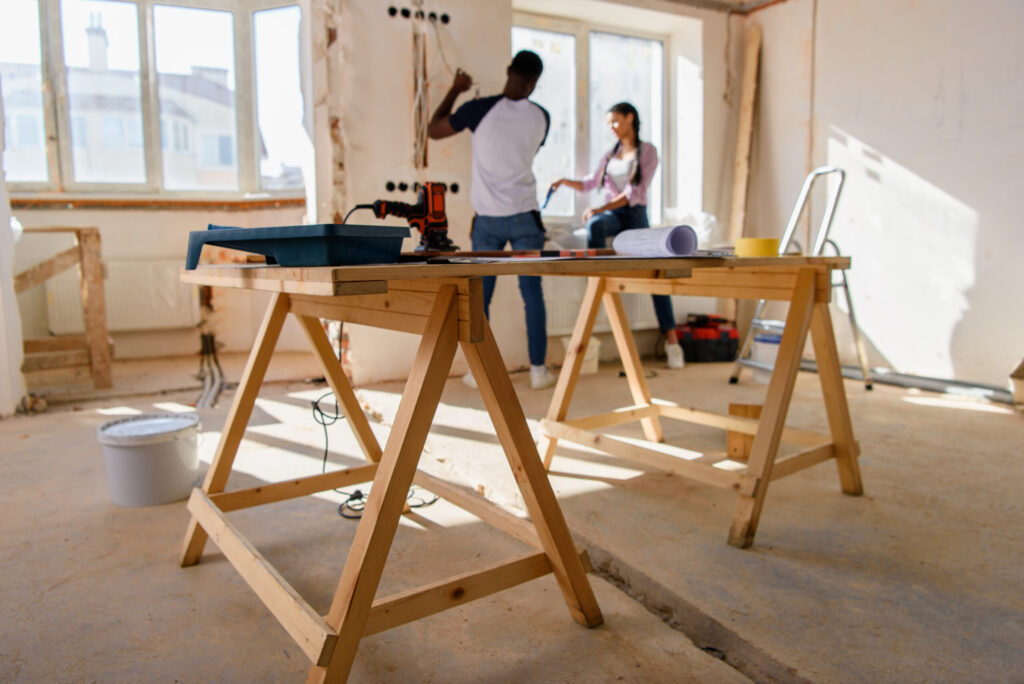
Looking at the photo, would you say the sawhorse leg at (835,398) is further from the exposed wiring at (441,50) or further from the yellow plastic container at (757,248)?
the exposed wiring at (441,50)

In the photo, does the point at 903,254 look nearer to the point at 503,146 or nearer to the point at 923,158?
the point at 923,158

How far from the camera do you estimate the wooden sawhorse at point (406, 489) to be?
43.5 inches

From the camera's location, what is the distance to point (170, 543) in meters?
1.88

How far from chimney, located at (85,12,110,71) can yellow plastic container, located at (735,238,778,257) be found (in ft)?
16.5

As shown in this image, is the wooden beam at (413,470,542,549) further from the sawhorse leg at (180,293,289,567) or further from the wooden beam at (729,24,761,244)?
the wooden beam at (729,24,761,244)

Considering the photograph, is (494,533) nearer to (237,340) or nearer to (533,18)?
(533,18)

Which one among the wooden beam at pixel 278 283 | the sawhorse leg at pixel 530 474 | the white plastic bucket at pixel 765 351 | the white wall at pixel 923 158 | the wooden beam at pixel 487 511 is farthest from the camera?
the white plastic bucket at pixel 765 351

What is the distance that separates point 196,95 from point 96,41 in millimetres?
711

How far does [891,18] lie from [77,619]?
15.2 ft

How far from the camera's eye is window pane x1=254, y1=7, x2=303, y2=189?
5152 mm

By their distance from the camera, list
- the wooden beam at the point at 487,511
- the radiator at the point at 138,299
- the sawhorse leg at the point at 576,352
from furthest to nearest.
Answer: the radiator at the point at 138,299
the sawhorse leg at the point at 576,352
the wooden beam at the point at 487,511

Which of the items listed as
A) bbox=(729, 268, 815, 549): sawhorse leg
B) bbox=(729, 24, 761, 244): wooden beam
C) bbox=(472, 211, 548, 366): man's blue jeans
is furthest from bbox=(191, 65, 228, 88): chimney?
bbox=(729, 268, 815, 549): sawhorse leg

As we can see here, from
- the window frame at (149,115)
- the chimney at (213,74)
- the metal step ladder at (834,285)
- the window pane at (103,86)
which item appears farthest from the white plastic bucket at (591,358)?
the window pane at (103,86)

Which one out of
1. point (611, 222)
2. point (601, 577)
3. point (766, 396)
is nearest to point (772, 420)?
point (766, 396)
